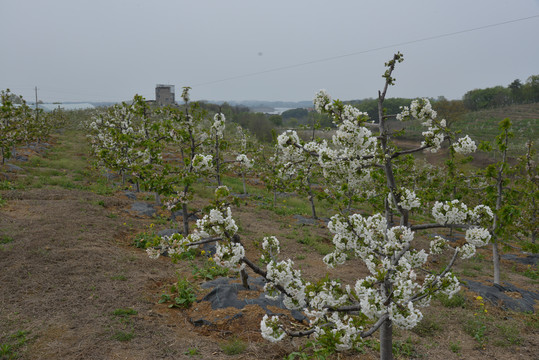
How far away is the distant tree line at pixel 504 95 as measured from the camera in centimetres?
6612

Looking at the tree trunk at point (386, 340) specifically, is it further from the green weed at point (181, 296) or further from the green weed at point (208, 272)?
the green weed at point (208, 272)

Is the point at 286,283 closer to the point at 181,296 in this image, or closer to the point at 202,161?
the point at 181,296

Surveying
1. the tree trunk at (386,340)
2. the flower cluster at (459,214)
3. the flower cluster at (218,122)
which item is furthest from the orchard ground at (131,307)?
the flower cluster at (218,122)

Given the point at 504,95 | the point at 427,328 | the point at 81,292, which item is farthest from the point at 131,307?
the point at 504,95

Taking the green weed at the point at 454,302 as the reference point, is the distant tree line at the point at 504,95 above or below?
above

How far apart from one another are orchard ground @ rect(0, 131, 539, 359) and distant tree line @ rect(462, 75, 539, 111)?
7472 cm

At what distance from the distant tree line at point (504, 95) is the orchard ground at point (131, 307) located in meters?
74.7

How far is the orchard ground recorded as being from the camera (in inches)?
200

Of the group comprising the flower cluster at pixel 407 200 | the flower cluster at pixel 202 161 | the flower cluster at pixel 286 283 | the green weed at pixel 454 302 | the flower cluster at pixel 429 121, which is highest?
the flower cluster at pixel 429 121

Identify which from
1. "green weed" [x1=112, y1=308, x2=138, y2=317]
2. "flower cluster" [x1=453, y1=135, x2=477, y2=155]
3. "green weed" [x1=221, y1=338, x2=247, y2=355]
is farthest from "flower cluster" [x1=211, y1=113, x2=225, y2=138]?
"flower cluster" [x1=453, y1=135, x2=477, y2=155]

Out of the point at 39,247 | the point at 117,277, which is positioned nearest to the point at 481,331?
the point at 117,277

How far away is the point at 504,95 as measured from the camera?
7188cm

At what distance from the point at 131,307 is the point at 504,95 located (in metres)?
90.4

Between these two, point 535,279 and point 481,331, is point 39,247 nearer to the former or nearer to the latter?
point 481,331
